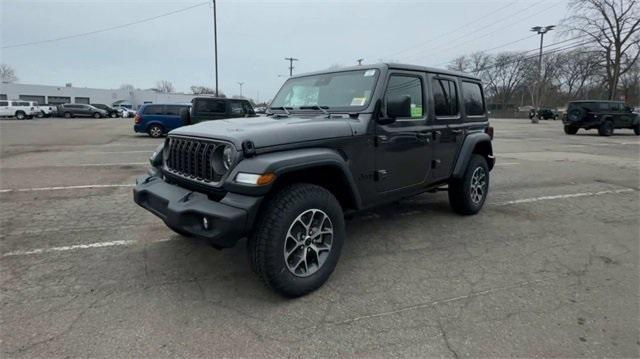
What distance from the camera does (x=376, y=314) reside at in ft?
9.61

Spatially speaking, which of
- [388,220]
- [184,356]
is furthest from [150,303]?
[388,220]

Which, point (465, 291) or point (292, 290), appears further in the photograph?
point (465, 291)

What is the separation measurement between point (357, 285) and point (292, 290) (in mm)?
623

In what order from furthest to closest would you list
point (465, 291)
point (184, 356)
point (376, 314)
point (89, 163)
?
point (89, 163) → point (465, 291) → point (376, 314) → point (184, 356)

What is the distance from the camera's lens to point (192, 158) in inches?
129

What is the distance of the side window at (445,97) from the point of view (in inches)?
182

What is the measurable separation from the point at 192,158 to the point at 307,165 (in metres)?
1.00

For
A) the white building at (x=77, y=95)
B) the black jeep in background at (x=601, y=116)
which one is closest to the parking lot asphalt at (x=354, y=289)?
the black jeep in background at (x=601, y=116)

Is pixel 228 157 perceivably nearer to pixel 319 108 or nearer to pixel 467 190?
pixel 319 108

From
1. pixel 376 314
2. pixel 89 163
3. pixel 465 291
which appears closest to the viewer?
pixel 376 314

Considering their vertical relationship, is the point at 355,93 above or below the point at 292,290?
above

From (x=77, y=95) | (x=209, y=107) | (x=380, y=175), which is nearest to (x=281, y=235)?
(x=380, y=175)

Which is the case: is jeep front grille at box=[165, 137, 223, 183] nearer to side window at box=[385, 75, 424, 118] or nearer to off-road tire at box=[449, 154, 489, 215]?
side window at box=[385, 75, 424, 118]

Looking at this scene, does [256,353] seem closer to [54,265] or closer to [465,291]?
[465,291]
